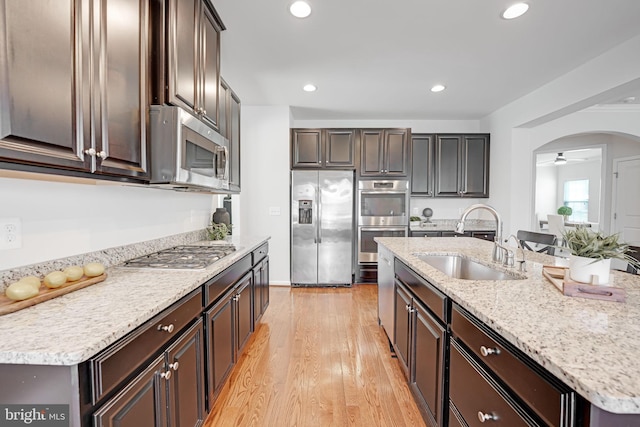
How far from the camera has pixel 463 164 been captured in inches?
185

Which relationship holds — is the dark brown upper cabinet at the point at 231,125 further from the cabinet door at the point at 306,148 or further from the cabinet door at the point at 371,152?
the cabinet door at the point at 371,152

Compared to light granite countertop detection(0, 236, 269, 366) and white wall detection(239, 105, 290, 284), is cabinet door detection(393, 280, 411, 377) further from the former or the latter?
white wall detection(239, 105, 290, 284)

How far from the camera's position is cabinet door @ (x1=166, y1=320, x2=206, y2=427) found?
3.88 feet

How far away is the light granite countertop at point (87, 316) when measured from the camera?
2.36 feet

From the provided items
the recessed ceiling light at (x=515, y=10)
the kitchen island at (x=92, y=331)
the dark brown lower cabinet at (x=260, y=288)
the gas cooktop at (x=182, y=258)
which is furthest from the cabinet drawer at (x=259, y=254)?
the recessed ceiling light at (x=515, y=10)

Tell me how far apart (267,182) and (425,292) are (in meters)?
3.24

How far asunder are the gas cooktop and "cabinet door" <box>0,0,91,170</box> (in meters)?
0.69

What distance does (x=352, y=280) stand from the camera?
4.48 metres

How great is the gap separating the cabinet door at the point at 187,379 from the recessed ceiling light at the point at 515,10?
9.56 ft

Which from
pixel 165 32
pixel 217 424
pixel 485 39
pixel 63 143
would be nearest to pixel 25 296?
pixel 63 143

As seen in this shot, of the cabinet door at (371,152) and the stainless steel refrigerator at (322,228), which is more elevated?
the cabinet door at (371,152)

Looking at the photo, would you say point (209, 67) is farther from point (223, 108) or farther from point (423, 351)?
point (423, 351)

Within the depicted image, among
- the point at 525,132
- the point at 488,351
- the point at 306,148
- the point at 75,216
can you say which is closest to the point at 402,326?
the point at 488,351

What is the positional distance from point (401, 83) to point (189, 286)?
3266 mm
